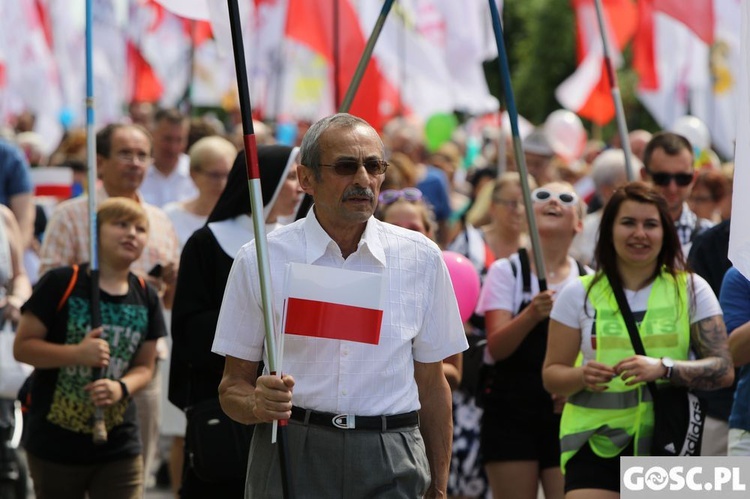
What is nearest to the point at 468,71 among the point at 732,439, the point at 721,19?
the point at 721,19

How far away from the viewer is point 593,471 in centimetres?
584

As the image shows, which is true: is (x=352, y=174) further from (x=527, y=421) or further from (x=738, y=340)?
(x=527, y=421)

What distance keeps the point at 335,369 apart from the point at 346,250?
15.2 inches

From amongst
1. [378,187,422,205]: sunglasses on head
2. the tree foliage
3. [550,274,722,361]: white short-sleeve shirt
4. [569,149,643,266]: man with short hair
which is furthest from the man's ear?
the tree foliage

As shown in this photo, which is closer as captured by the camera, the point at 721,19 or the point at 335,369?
the point at 335,369

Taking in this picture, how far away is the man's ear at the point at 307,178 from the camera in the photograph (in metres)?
4.49

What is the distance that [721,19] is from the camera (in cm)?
1331

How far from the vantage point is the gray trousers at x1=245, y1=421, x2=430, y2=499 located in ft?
14.4

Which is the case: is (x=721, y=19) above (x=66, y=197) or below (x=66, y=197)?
above

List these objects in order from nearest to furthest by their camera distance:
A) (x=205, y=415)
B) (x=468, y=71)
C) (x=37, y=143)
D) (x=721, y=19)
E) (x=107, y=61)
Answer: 1. (x=205, y=415)
2. (x=721, y=19)
3. (x=37, y=143)
4. (x=468, y=71)
5. (x=107, y=61)

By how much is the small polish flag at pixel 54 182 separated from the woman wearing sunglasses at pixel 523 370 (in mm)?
5470

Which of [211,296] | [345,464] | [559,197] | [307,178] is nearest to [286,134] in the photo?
[559,197]

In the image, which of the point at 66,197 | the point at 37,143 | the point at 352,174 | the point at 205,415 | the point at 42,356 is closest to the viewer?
the point at 352,174

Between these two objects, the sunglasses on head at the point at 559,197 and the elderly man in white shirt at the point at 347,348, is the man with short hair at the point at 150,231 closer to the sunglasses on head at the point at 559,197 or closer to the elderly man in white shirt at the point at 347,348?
the sunglasses on head at the point at 559,197
